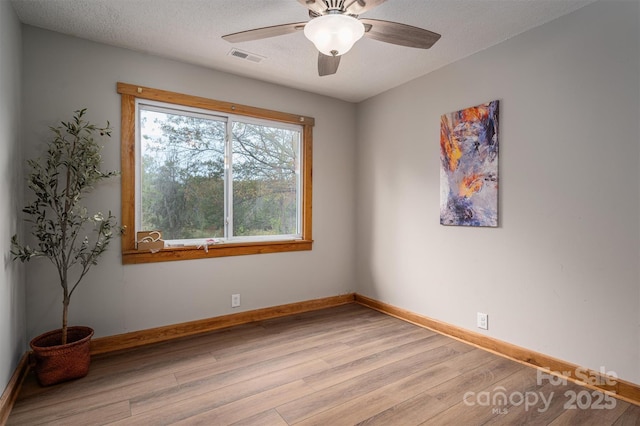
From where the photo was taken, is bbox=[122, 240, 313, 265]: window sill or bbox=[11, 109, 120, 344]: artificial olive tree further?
bbox=[122, 240, 313, 265]: window sill

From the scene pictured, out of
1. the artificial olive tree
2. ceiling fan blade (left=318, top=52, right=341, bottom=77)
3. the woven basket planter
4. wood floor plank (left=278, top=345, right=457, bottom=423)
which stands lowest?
wood floor plank (left=278, top=345, right=457, bottom=423)

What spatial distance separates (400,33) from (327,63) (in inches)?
21.7

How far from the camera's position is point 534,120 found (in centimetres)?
253

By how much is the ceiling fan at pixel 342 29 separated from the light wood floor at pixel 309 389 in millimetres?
2134

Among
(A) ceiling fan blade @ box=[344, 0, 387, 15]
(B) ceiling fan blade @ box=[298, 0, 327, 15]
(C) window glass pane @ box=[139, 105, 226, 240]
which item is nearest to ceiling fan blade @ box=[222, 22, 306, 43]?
(B) ceiling fan blade @ box=[298, 0, 327, 15]

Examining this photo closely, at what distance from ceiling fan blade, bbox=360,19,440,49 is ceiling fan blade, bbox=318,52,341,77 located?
30 centimetres

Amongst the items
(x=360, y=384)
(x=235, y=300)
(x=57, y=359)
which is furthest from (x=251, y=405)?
(x=235, y=300)

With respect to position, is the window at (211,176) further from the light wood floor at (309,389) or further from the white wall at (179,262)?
the light wood floor at (309,389)

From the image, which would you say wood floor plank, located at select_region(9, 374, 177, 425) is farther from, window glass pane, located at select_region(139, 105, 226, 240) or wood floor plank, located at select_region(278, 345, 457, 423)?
window glass pane, located at select_region(139, 105, 226, 240)

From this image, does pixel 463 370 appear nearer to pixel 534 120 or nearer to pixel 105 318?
pixel 534 120

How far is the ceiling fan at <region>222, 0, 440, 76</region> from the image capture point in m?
1.75

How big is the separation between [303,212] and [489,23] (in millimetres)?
2538

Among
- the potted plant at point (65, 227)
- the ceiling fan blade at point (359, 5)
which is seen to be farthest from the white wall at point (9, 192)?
the ceiling fan blade at point (359, 5)

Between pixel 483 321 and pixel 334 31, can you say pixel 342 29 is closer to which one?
pixel 334 31
